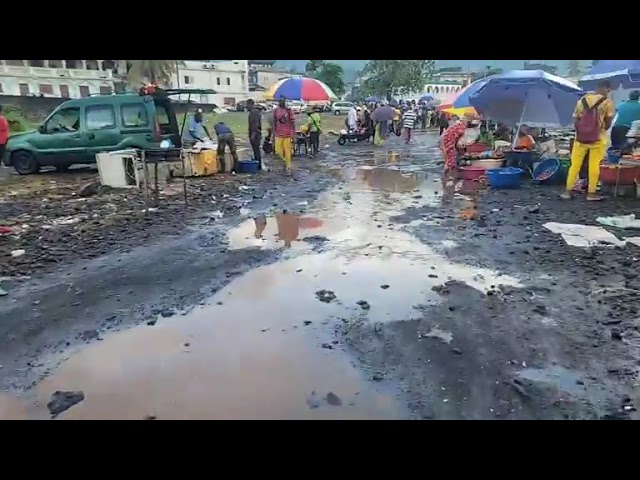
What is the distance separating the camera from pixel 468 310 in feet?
14.2

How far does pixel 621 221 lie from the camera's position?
6.76 metres

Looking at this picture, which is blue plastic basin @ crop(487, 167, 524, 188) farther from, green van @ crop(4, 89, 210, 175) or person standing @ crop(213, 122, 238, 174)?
green van @ crop(4, 89, 210, 175)

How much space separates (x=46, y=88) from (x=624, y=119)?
49.3m

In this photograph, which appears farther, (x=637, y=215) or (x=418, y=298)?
(x=637, y=215)

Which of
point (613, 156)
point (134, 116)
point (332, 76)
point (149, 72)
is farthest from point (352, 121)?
point (332, 76)

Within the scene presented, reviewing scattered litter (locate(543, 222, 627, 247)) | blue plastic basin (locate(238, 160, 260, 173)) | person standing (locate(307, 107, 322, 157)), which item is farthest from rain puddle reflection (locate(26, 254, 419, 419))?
person standing (locate(307, 107, 322, 157))

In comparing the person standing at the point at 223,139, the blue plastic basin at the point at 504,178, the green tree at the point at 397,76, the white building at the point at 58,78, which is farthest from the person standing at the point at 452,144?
the white building at the point at 58,78

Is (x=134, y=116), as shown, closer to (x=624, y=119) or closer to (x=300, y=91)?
(x=300, y=91)

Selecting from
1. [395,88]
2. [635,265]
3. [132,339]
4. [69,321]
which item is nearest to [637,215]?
[635,265]

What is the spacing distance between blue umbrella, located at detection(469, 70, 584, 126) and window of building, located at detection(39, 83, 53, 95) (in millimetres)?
45160

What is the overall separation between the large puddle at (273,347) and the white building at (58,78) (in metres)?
43.1

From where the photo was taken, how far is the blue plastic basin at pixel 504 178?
974 centimetres
